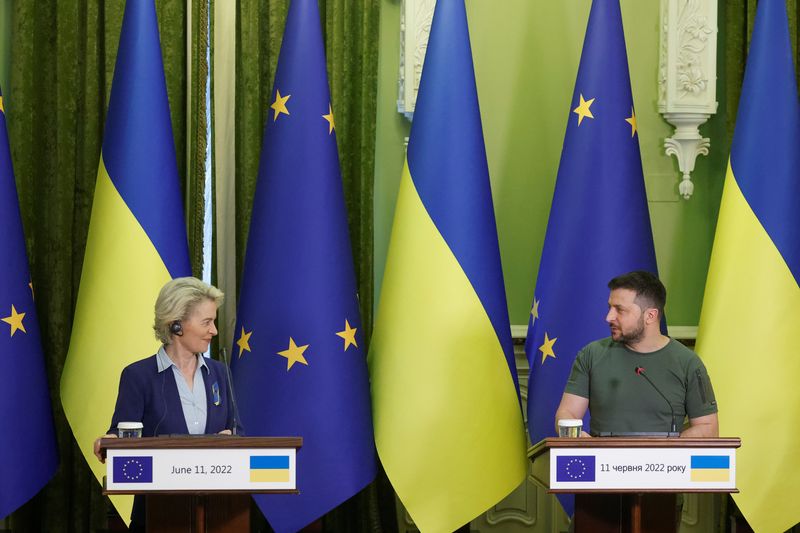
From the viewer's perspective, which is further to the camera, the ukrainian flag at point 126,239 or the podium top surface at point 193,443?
the ukrainian flag at point 126,239

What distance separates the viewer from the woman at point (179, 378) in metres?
3.41

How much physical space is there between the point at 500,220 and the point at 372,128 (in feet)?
2.38

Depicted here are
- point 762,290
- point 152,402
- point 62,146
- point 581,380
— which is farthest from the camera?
point 62,146

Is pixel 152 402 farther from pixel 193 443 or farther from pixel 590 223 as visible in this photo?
pixel 590 223

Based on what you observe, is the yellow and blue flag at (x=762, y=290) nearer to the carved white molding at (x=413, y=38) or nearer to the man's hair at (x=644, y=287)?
the man's hair at (x=644, y=287)

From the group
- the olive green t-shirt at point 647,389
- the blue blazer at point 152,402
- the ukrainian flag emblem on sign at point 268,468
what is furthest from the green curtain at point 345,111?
the ukrainian flag emblem on sign at point 268,468

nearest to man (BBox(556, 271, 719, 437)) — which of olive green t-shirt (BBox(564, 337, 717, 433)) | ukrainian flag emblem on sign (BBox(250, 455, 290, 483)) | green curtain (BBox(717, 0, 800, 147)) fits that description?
olive green t-shirt (BBox(564, 337, 717, 433))

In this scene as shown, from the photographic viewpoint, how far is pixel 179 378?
137 inches

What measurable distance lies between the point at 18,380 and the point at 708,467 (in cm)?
263

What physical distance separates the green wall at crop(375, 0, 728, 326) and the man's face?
157 centimetres

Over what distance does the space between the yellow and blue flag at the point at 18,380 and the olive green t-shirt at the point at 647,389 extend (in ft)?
6.97

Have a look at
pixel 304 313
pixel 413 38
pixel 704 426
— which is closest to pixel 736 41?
pixel 413 38

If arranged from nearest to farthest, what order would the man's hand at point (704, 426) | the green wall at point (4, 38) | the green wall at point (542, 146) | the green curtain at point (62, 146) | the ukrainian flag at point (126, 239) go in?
the man's hand at point (704, 426) < the ukrainian flag at point (126, 239) < the green curtain at point (62, 146) < the green wall at point (4, 38) < the green wall at point (542, 146)

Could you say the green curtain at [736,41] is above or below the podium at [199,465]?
above
